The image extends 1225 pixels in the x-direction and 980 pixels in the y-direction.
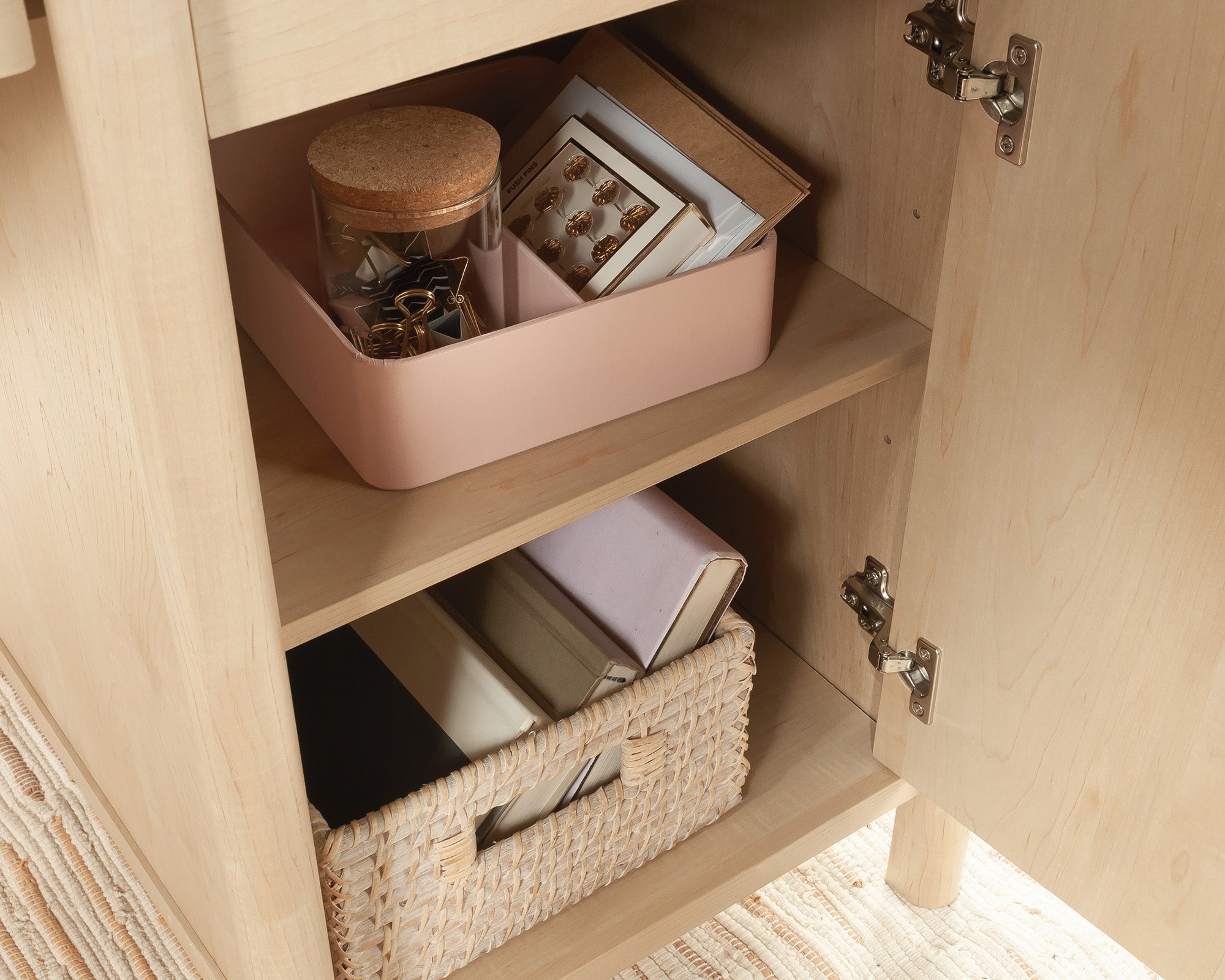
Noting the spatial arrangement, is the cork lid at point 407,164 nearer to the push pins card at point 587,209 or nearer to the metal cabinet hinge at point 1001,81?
the push pins card at point 587,209

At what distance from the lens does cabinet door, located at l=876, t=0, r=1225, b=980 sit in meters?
0.53

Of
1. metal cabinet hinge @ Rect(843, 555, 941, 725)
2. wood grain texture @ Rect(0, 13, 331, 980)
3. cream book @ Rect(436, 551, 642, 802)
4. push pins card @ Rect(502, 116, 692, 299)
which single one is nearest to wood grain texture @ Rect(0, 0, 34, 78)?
wood grain texture @ Rect(0, 13, 331, 980)

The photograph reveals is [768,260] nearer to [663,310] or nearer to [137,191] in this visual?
[663,310]

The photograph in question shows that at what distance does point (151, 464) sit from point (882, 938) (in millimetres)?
713

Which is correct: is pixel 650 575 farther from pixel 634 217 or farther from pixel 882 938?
pixel 882 938

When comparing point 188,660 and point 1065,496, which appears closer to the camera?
point 188,660

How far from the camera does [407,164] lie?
610mm

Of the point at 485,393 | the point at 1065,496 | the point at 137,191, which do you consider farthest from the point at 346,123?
the point at 1065,496

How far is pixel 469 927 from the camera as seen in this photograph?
2.47ft

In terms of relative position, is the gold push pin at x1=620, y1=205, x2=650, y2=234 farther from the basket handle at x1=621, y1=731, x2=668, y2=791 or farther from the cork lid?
the basket handle at x1=621, y1=731, x2=668, y2=791

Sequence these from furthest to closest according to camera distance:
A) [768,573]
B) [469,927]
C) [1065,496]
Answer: [768,573], [469,927], [1065,496]

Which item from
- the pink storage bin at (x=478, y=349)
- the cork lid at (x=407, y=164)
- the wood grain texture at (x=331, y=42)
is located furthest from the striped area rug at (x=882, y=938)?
the wood grain texture at (x=331, y=42)

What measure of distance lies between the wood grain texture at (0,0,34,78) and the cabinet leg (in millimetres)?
738

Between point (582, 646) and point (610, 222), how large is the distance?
246 millimetres
